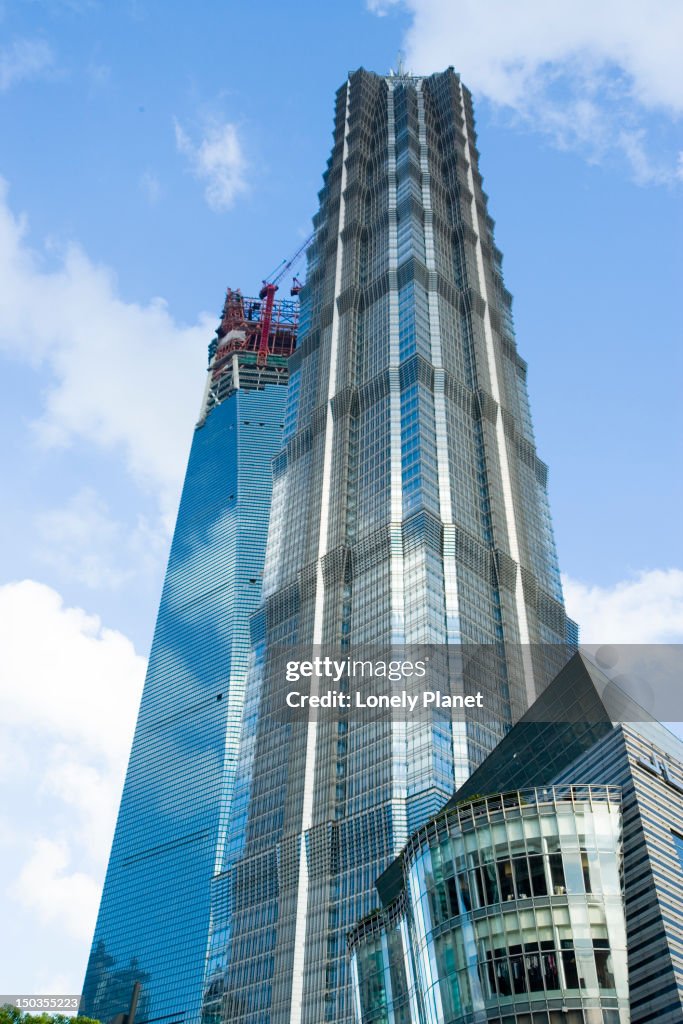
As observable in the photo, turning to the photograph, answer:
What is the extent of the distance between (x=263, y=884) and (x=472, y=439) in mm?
84892

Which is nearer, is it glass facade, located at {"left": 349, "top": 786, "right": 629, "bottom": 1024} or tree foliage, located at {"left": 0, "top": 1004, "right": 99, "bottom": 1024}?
glass facade, located at {"left": 349, "top": 786, "right": 629, "bottom": 1024}

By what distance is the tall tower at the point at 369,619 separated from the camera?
132 m

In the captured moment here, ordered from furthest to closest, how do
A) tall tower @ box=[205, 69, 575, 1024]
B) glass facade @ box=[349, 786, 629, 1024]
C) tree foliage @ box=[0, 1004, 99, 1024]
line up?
1. tall tower @ box=[205, 69, 575, 1024]
2. tree foliage @ box=[0, 1004, 99, 1024]
3. glass facade @ box=[349, 786, 629, 1024]

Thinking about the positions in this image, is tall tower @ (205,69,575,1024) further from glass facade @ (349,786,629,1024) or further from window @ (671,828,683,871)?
glass facade @ (349,786,629,1024)

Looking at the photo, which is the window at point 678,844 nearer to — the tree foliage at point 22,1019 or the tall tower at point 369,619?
the tree foliage at point 22,1019

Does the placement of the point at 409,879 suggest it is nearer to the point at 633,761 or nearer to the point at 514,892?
the point at 514,892

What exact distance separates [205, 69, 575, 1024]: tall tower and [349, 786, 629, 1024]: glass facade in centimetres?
6488

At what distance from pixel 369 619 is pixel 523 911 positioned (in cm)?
9946

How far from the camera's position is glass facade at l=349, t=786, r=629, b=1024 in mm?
55812

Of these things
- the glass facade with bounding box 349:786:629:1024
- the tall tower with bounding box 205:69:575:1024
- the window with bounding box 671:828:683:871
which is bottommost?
the glass facade with bounding box 349:786:629:1024

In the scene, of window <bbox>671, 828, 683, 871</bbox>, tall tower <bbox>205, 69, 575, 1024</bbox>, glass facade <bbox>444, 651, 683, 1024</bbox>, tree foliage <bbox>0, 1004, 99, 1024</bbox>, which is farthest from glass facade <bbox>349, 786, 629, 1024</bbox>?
tall tower <bbox>205, 69, 575, 1024</bbox>

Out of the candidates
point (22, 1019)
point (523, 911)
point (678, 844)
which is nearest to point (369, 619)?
point (678, 844)

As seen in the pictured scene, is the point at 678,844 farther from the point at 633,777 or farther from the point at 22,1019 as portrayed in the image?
the point at 22,1019

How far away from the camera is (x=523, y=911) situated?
190ft
